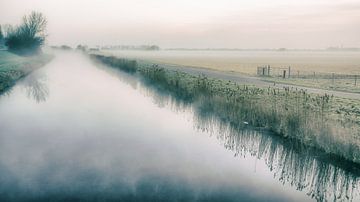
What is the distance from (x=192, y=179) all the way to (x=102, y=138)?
285 inches

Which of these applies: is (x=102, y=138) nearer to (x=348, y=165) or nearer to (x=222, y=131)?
(x=222, y=131)

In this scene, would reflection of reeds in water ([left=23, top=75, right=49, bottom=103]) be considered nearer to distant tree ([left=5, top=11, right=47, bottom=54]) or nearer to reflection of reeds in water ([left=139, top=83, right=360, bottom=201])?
reflection of reeds in water ([left=139, top=83, right=360, bottom=201])

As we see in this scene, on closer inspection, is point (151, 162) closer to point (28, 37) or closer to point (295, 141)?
point (295, 141)

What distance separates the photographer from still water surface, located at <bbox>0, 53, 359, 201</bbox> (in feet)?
38.7

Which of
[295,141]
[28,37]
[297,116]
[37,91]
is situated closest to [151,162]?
[295,141]

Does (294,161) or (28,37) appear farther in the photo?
(28,37)

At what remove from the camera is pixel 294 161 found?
1526 centimetres

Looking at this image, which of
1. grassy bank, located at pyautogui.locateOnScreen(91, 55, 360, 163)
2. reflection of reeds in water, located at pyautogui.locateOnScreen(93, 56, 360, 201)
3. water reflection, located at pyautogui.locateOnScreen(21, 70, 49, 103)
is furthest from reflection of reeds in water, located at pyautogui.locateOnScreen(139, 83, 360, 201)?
water reflection, located at pyautogui.locateOnScreen(21, 70, 49, 103)

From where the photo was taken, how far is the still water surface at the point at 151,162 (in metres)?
11.8

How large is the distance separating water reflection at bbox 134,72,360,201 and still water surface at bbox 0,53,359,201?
0.04 m

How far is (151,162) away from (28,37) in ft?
322

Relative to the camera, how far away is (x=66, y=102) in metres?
31.1

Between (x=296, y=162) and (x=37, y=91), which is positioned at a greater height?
(x=37, y=91)

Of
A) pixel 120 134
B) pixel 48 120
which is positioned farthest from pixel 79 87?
pixel 120 134
